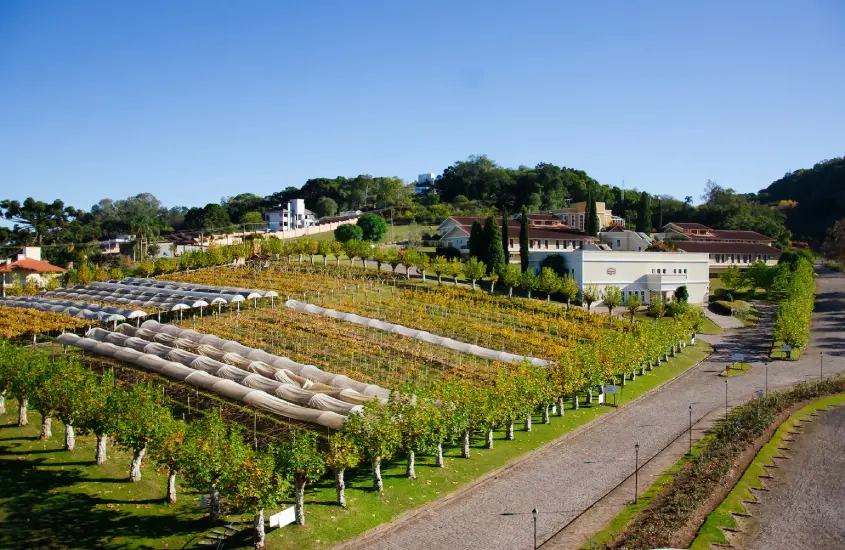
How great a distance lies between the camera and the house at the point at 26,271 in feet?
223

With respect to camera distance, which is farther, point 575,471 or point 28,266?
point 28,266

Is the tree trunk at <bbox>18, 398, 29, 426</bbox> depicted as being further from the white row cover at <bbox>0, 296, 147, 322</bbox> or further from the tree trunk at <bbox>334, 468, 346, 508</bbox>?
the white row cover at <bbox>0, 296, 147, 322</bbox>

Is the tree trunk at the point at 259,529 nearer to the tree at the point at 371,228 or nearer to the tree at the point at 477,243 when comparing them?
the tree at the point at 477,243

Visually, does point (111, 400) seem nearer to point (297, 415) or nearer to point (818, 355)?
point (297, 415)

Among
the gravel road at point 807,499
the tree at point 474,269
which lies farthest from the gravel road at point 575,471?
the tree at point 474,269

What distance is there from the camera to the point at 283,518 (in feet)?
69.2

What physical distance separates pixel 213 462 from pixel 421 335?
25.8 metres

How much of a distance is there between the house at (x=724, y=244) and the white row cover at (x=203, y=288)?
54.2m

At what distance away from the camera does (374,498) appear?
24000 mm

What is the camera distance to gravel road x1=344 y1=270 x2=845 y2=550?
2214 centimetres

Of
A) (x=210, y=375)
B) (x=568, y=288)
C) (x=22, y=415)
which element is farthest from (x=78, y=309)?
(x=568, y=288)

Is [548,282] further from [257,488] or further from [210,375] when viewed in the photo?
[257,488]

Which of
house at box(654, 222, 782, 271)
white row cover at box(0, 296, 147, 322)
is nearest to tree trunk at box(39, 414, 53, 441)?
white row cover at box(0, 296, 147, 322)

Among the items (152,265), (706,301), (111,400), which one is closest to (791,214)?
(706,301)
